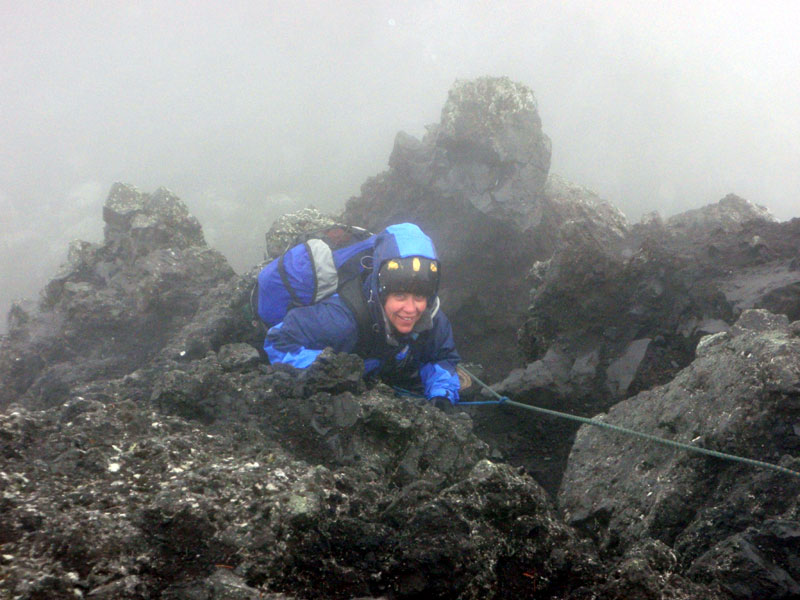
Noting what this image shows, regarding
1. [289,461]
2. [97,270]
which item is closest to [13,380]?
[97,270]

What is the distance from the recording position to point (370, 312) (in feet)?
17.7

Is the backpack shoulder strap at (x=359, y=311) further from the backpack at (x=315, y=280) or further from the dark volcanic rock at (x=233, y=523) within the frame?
the dark volcanic rock at (x=233, y=523)

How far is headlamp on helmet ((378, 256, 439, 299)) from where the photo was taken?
5.18 meters

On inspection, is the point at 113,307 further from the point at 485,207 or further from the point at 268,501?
the point at 268,501

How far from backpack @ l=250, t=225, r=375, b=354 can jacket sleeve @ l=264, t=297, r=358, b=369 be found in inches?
3.9

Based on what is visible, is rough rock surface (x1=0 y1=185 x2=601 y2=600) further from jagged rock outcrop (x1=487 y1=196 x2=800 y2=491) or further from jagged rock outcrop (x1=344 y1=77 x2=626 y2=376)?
jagged rock outcrop (x1=344 y1=77 x2=626 y2=376)

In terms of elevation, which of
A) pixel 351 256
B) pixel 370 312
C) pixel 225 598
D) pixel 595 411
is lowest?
pixel 225 598

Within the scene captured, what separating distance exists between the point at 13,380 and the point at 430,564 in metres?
7.07

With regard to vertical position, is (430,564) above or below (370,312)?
below

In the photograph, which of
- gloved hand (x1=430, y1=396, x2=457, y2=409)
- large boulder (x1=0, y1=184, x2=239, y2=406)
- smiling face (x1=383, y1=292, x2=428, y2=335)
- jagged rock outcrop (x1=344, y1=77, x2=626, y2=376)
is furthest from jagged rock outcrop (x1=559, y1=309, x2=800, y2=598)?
large boulder (x1=0, y1=184, x2=239, y2=406)

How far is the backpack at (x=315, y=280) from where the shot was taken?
214 inches

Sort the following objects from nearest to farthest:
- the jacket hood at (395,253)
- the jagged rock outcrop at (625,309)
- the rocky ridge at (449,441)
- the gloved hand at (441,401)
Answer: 1. the rocky ridge at (449,441)
2. the jagged rock outcrop at (625,309)
3. the jacket hood at (395,253)
4. the gloved hand at (441,401)

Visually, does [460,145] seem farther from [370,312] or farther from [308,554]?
[308,554]

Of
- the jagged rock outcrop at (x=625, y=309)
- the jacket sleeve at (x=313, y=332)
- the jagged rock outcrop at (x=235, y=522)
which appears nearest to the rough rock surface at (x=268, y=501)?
the jagged rock outcrop at (x=235, y=522)
